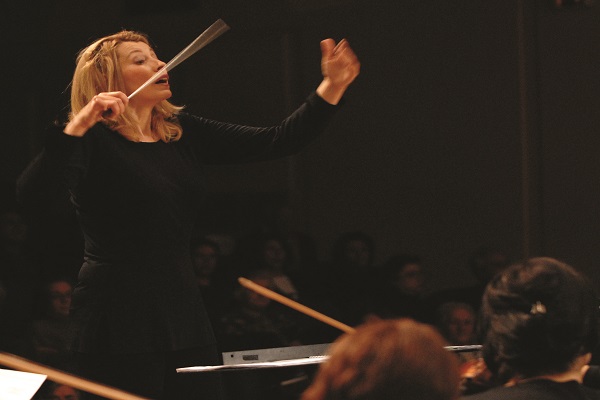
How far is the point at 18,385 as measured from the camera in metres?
1.58

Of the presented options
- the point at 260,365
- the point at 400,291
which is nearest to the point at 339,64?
the point at 260,365

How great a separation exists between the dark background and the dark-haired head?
4033mm

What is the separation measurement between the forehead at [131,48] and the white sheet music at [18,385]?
0.66 metres

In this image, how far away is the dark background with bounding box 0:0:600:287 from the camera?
17.5 feet

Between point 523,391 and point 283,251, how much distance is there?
332 cm

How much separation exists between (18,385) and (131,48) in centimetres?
71

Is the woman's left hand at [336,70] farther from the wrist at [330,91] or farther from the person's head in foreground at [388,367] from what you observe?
the person's head in foreground at [388,367]

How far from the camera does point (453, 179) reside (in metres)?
5.57

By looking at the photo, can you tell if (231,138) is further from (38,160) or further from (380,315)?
(380,315)

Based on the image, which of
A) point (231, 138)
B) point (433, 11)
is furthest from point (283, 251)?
point (231, 138)

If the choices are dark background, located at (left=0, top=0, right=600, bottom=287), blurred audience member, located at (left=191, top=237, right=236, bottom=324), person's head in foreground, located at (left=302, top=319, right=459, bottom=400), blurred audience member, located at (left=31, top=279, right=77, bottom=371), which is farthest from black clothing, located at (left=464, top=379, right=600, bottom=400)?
dark background, located at (left=0, top=0, right=600, bottom=287)

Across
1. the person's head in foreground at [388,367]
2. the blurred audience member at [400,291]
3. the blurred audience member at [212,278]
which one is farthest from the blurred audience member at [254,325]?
the person's head in foreground at [388,367]

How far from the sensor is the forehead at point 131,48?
6.49ft

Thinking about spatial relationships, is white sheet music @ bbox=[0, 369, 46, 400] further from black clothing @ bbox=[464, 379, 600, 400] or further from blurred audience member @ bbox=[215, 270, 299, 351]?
blurred audience member @ bbox=[215, 270, 299, 351]
